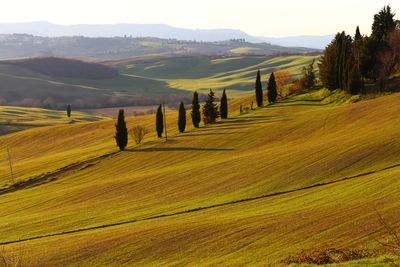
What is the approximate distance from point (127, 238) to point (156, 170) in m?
32.0

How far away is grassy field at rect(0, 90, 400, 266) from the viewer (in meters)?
33.2

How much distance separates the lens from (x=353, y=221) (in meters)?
32.7

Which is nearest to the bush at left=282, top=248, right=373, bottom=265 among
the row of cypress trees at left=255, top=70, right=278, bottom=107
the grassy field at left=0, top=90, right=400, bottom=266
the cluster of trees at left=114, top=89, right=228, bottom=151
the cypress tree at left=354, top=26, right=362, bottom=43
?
the grassy field at left=0, top=90, right=400, bottom=266

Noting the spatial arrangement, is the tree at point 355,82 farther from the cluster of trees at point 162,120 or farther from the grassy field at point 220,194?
the cluster of trees at point 162,120

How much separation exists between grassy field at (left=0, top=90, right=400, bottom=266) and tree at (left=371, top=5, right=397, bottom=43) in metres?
26.2

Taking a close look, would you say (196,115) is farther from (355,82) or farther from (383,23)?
(383,23)

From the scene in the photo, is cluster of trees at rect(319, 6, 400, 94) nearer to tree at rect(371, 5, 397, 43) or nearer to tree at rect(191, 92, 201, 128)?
tree at rect(371, 5, 397, 43)

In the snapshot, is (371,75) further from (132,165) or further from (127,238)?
(127,238)

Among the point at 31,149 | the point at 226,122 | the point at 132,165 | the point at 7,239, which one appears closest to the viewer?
the point at 7,239

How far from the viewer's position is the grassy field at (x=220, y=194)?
109 feet

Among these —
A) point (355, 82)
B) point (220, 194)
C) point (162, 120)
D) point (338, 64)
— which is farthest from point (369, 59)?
point (220, 194)

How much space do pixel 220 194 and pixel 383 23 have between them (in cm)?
7655

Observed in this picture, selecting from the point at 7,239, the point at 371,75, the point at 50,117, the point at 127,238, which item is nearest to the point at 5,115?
the point at 50,117

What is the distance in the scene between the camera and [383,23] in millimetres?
111062
